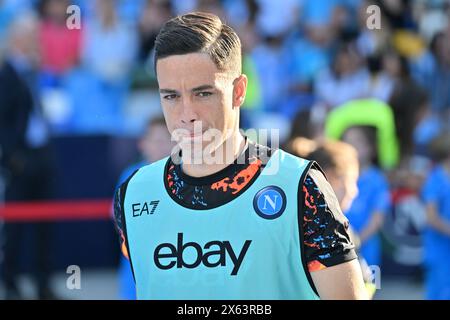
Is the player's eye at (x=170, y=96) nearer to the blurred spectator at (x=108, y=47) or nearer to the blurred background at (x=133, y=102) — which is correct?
the blurred background at (x=133, y=102)

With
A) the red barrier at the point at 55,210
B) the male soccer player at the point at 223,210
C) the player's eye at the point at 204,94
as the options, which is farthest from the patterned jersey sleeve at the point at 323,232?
the red barrier at the point at 55,210

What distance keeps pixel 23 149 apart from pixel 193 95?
6383 millimetres

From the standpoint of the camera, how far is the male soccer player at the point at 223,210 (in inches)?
119

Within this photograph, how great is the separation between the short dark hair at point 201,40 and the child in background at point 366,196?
11.3 feet

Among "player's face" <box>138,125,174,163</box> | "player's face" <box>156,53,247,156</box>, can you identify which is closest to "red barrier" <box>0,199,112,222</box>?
"player's face" <box>138,125,174,163</box>

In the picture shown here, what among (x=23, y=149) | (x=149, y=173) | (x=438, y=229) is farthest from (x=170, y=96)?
(x=23, y=149)

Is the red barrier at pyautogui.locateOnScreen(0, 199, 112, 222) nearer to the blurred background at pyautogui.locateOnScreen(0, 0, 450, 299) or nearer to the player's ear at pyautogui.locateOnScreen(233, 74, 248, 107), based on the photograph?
the blurred background at pyautogui.locateOnScreen(0, 0, 450, 299)

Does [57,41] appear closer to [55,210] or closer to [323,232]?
[55,210]

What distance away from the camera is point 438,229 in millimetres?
7605

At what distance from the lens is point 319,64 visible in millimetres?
10648

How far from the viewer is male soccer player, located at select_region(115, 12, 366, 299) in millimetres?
3016

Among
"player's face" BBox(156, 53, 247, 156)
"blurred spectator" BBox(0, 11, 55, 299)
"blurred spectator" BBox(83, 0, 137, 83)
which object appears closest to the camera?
"player's face" BBox(156, 53, 247, 156)

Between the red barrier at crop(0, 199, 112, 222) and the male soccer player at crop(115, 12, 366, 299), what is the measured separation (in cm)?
628
